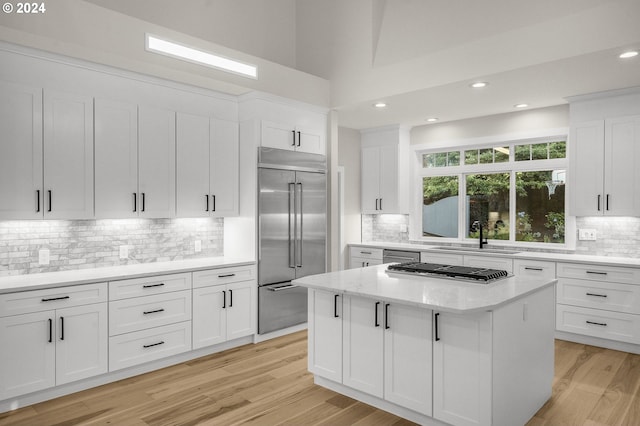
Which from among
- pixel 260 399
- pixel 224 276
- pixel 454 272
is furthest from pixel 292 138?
pixel 260 399

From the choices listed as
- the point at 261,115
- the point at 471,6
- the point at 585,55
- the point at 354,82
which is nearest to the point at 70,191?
the point at 261,115

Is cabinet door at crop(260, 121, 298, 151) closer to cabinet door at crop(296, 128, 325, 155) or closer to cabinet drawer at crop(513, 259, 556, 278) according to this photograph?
cabinet door at crop(296, 128, 325, 155)

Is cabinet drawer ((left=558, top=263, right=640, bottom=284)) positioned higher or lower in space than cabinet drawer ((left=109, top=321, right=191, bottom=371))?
higher

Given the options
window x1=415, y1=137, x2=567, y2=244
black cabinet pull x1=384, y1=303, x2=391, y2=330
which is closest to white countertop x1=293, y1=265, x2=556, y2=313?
black cabinet pull x1=384, y1=303, x2=391, y2=330

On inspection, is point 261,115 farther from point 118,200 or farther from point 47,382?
point 47,382

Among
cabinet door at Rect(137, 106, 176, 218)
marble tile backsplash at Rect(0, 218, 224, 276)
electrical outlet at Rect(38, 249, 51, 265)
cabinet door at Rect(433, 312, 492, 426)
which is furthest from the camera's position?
cabinet door at Rect(137, 106, 176, 218)

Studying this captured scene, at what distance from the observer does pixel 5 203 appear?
323 centimetres

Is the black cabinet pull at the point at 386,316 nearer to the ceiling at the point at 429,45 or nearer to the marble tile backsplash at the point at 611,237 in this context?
the ceiling at the point at 429,45

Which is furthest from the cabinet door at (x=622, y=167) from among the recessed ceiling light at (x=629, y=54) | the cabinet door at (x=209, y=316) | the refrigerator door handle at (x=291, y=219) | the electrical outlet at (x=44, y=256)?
the electrical outlet at (x=44, y=256)

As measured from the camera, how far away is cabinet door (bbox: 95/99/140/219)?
3.73 metres

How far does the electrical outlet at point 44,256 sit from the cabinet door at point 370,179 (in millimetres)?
4398

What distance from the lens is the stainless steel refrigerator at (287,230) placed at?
4676 millimetres

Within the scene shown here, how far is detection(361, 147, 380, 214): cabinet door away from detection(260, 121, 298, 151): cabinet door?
2029mm

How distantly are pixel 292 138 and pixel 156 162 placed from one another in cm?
158
